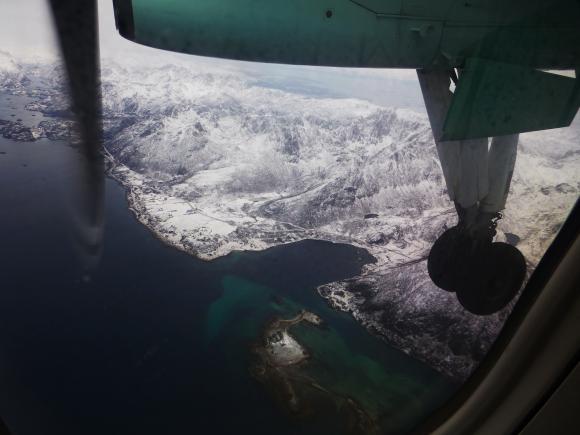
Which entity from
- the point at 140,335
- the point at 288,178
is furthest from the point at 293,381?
the point at 288,178

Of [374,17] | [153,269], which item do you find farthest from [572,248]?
[153,269]

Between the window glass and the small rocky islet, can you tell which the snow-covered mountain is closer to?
the window glass

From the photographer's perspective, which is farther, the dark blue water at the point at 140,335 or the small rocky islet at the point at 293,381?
the small rocky islet at the point at 293,381

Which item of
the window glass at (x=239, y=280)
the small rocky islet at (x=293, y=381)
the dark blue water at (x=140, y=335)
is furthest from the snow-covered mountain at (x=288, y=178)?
the small rocky islet at (x=293, y=381)

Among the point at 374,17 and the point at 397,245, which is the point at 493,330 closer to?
the point at 374,17

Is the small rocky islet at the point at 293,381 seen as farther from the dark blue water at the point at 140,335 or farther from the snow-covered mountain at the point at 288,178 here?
the snow-covered mountain at the point at 288,178

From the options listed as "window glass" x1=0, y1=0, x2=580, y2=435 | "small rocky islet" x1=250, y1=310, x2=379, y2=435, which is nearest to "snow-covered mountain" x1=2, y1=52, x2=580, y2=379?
"window glass" x1=0, y1=0, x2=580, y2=435

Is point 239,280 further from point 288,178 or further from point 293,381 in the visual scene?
point 288,178
